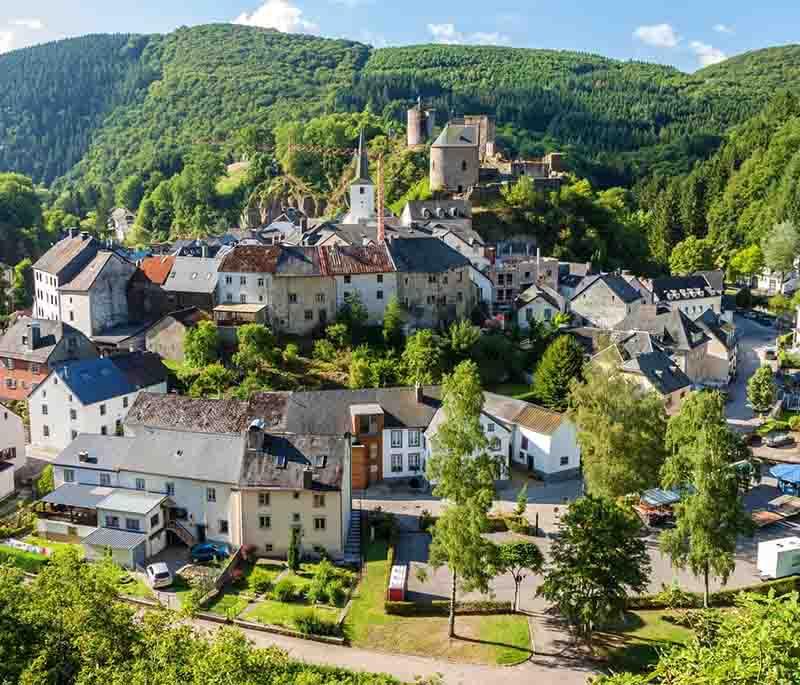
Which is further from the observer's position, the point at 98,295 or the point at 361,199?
the point at 361,199

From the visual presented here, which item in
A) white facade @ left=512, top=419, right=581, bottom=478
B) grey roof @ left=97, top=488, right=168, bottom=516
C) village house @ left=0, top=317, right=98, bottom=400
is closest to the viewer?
grey roof @ left=97, top=488, right=168, bottom=516

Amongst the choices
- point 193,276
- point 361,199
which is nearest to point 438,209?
point 361,199

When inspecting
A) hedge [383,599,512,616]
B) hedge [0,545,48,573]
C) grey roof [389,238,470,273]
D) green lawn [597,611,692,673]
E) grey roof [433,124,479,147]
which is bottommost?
green lawn [597,611,692,673]

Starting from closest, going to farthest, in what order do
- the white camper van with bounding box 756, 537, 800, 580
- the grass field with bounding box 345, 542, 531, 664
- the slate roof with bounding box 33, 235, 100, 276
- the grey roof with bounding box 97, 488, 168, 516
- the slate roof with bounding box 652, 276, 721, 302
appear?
the grass field with bounding box 345, 542, 531, 664, the white camper van with bounding box 756, 537, 800, 580, the grey roof with bounding box 97, 488, 168, 516, the slate roof with bounding box 33, 235, 100, 276, the slate roof with bounding box 652, 276, 721, 302

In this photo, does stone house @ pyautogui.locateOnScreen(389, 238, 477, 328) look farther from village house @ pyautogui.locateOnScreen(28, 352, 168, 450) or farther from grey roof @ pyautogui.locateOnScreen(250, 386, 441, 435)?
village house @ pyautogui.locateOnScreen(28, 352, 168, 450)

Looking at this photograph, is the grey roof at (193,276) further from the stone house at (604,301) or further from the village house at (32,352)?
the stone house at (604,301)

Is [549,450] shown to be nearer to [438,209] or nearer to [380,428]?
[380,428]

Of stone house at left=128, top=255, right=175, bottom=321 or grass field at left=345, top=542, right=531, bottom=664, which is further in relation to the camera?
stone house at left=128, top=255, right=175, bottom=321

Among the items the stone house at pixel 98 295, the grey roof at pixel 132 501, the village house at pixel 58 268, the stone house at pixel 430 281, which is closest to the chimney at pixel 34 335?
the stone house at pixel 98 295

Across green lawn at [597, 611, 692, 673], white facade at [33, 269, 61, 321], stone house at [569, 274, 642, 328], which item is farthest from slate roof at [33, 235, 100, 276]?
green lawn at [597, 611, 692, 673]
